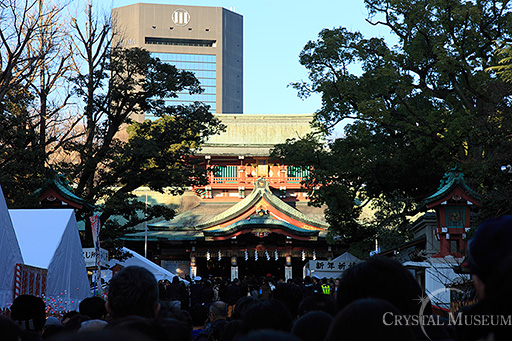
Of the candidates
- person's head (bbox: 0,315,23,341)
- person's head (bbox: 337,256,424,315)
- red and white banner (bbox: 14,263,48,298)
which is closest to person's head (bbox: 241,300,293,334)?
person's head (bbox: 337,256,424,315)

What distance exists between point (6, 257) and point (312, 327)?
7.52m

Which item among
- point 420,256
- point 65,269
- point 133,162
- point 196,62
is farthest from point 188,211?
point 196,62

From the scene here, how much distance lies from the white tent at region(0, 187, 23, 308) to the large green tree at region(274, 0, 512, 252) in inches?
432

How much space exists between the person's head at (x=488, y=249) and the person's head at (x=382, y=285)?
418 mm

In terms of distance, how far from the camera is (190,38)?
294 ft

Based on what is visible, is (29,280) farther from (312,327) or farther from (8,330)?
(312,327)

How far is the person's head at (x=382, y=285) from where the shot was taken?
116 inches

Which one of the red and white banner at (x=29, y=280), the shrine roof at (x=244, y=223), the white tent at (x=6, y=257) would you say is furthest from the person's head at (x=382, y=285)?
the shrine roof at (x=244, y=223)

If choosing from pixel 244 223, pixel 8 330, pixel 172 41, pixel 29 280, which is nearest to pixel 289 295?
pixel 8 330

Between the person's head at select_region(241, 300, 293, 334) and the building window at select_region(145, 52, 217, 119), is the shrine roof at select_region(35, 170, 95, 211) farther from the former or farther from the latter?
the building window at select_region(145, 52, 217, 119)

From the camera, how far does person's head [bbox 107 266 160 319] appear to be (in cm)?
372

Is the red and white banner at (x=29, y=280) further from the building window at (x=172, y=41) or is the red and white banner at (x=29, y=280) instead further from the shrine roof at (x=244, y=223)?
the building window at (x=172, y=41)

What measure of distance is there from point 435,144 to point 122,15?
258 ft

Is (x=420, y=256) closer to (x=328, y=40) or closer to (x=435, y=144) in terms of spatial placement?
(x=435, y=144)
